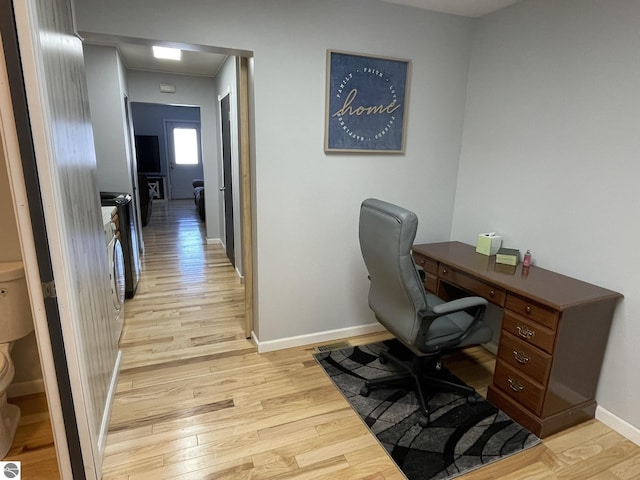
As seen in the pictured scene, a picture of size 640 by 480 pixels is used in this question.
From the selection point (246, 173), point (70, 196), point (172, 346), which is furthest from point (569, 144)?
point (172, 346)

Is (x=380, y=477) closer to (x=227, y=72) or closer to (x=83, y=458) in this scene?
(x=83, y=458)

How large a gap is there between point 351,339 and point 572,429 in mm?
1479

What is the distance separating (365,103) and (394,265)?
4.36 ft

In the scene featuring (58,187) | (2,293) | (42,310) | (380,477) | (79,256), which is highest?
(58,187)

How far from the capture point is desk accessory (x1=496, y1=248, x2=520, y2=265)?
7.75ft

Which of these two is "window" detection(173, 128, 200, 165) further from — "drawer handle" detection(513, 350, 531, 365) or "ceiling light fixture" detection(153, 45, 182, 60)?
"drawer handle" detection(513, 350, 531, 365)

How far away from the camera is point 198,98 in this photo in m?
5.26

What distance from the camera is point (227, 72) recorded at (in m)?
4.13

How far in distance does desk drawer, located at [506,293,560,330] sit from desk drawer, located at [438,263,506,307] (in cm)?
7

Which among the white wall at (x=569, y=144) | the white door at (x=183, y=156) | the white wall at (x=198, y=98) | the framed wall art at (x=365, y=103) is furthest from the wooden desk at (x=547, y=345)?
the white door at (x=183, y=156)

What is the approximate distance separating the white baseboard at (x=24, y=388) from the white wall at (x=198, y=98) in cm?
367

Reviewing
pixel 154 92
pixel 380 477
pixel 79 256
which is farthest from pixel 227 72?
pixel 380 477

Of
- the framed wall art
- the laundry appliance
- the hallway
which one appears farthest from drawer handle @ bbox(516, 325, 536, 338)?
the laundry appliance

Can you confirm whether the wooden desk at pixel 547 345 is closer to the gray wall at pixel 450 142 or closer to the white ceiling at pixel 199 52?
the gray wall at pixel 450 142
